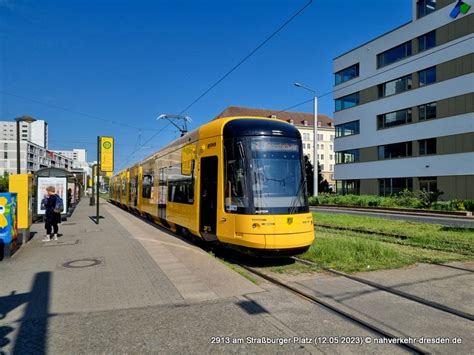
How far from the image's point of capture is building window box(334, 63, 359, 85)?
144 feet

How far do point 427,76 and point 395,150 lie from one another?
7154 mm

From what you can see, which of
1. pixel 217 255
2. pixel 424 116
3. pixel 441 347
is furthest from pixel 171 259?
pixel 424 116

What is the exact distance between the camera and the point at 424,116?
34.9 m

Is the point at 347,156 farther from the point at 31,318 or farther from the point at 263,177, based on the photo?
the point at 31,318

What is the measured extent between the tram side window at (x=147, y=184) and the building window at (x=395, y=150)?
2586 centimetres

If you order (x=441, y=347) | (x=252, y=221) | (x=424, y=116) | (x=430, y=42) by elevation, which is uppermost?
(x=430, y=42)

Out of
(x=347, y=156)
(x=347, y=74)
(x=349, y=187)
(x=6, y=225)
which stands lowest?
(x=6, y=225)

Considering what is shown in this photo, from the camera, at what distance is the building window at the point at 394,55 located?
37.1 meters

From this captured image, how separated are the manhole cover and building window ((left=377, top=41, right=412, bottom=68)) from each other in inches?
1421

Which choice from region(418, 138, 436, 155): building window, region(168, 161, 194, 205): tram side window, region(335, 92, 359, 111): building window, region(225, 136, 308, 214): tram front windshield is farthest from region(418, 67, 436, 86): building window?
region(225, 136, 308, 214): tram front windshield

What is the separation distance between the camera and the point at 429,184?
34.0m

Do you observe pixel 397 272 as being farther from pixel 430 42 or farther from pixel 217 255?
pixel 430 42

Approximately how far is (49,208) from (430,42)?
3405 cm

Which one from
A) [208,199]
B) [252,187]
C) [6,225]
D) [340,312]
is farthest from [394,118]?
[340,312]
